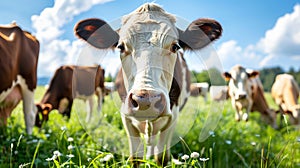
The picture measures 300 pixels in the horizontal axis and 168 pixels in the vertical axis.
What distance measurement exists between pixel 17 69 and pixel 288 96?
757cm

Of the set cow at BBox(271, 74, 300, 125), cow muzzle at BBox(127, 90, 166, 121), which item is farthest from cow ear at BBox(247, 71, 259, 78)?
cow muzzle at BBox(127, 90, 166, 121)

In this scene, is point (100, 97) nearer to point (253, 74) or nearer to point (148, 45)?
point (253, 74)

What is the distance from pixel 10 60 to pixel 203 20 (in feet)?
8.55

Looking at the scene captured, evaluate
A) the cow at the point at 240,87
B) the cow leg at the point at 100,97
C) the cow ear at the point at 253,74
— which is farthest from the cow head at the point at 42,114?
the cow ear at the point at 253,74

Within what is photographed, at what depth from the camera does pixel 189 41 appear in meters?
3.26

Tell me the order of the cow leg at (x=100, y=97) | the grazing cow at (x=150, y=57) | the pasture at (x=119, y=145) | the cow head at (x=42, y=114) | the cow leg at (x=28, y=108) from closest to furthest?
the grazing cow at (x=150, y=57)
the pasture at (x=119, y=145)
the cow leg at (x=28, y=108)
the cow head at (x=42, y=114)
the cow leg at (x=100, y=97)

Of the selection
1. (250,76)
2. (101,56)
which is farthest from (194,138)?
(250,76)

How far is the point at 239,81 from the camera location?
27.3 feet

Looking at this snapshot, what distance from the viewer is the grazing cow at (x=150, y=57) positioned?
2.30 metres

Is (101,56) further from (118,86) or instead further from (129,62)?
(129,62)

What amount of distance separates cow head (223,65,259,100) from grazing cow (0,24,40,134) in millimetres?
4762

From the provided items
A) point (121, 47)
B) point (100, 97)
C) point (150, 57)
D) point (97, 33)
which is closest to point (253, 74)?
point (100, 97)

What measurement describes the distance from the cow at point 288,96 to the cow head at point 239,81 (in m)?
1.35

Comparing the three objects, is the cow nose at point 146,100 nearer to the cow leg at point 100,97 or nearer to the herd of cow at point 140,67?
the herd of cow at point 140,67
